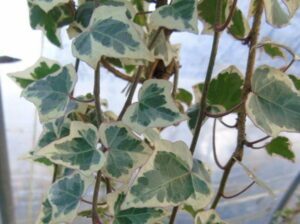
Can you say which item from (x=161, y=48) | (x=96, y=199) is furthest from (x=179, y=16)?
(x=96, y=199)

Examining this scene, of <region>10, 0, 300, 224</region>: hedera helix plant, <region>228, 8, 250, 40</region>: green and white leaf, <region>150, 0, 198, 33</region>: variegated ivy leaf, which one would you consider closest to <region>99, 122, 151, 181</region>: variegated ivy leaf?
<region>10, 0, 300, 224</region>: hedera helix plant

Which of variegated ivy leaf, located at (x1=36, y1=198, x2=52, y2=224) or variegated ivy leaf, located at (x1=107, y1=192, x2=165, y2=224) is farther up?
variegated ivy leaf, located at (x1=107, y1=192, x2=165, y2=224)

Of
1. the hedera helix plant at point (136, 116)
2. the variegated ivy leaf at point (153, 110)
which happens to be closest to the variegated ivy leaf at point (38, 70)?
the hedera helix plant at point (136, 116)

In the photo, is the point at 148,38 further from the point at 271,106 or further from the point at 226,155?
the point at 226,155

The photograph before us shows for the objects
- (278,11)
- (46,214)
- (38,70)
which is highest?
(278,11)

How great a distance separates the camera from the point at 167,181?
1.18ft

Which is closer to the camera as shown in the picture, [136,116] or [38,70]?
[136,116]

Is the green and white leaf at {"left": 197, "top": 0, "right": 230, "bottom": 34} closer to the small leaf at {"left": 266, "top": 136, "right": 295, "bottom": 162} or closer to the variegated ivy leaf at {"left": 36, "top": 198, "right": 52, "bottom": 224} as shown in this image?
the small leaf at {"left": 266, "top": 136, "right": 295, "bottom": 162}

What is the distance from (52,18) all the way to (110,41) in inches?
5.5

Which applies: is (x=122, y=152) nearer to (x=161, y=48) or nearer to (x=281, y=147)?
(x=161, y=48)

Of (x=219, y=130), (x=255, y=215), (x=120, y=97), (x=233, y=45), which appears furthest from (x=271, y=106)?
(x=255, y=215)

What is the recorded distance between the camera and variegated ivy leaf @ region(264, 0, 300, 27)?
408 mm

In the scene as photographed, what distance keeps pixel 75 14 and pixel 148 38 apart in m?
0.09

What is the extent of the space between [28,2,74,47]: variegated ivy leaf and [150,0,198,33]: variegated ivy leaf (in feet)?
0.36
